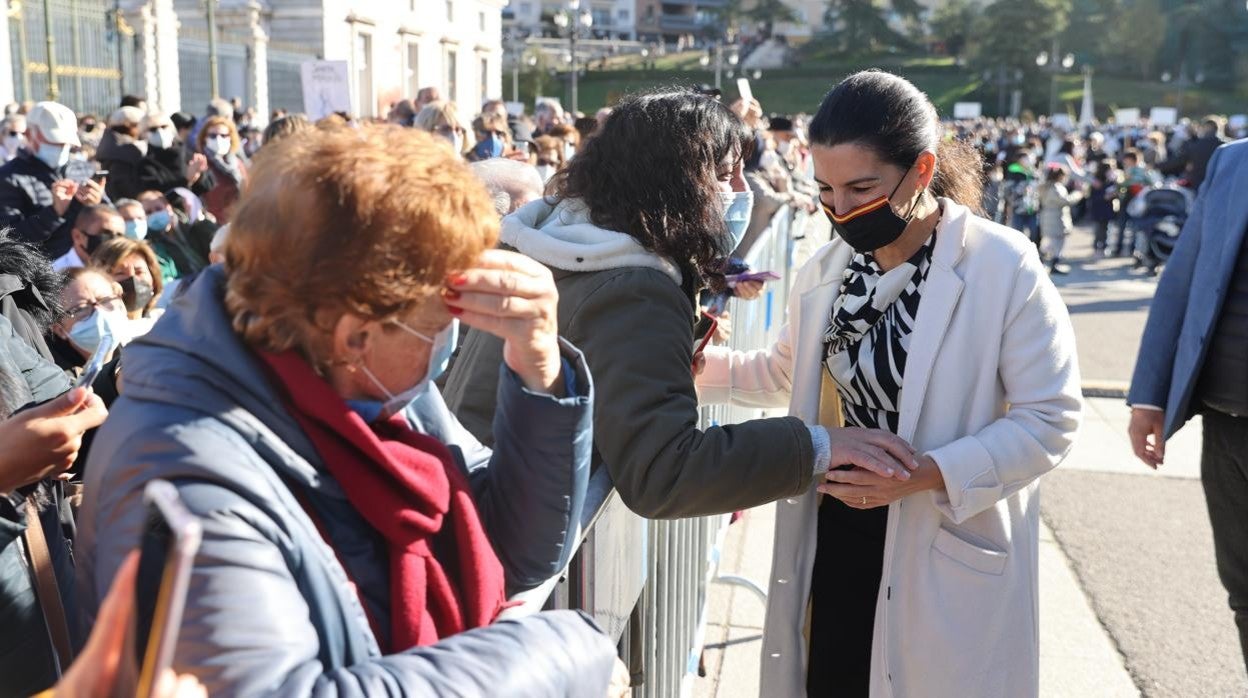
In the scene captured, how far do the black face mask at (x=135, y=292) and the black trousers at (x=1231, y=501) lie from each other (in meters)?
3.95

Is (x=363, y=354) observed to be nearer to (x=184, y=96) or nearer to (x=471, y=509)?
(x=471, y=509)

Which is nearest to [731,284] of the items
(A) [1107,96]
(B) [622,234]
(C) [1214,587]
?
(B) [622,234]

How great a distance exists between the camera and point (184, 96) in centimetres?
2805

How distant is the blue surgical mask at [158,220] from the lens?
7.05m

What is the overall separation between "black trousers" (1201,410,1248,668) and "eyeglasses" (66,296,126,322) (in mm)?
3517

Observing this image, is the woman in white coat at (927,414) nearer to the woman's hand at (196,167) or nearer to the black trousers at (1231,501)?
the black trousers at (1231,501)

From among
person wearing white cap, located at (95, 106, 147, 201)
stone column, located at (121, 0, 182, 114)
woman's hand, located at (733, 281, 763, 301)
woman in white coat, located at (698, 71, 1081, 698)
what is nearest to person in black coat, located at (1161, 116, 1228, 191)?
person wearing white cap, located at (95, 106, 147, 201)

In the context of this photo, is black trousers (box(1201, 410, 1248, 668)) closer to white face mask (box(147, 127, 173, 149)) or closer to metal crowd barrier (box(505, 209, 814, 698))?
metal crowd barrier (box(505, 209, 814, 698))

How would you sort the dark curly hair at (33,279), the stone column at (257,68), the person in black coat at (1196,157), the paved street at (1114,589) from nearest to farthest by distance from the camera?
the dark curly hair at (33,279) → the paved street at (1114,589) → the person in black coat at (1196,157) → the stone column at (257,68)

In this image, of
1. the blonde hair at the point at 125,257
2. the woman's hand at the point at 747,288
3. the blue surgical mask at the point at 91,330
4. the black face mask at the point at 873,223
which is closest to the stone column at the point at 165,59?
the blonde hair at the point at 125,257

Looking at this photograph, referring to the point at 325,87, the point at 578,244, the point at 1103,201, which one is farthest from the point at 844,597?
the point at 1103,201

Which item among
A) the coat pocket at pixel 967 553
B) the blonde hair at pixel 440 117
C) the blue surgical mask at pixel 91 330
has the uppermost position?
the blonde hair at pixel 440 117

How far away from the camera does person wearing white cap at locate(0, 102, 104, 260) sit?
6246 millimetres

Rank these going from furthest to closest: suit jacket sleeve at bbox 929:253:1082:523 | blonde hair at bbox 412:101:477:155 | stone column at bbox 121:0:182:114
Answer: stone column at bbox 121:0:182:114
blonde hair at bbox 412:101:477:155
suit jacket sleeve at bbox 929:253:1082:523
